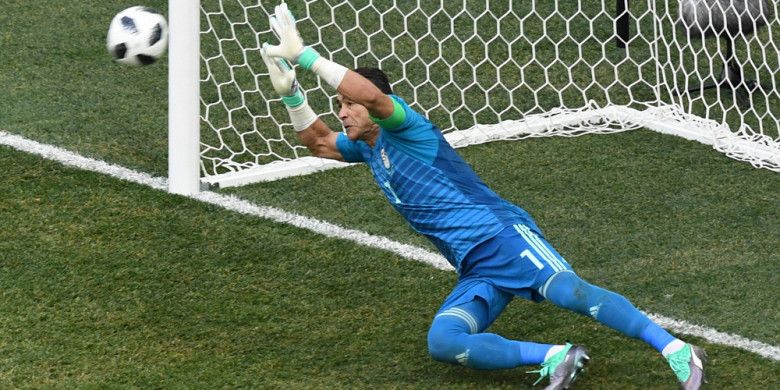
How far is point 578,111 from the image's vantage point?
8.56m

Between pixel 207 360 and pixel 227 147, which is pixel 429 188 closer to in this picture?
pixel 207 360

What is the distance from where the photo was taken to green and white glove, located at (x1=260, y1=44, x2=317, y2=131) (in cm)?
538

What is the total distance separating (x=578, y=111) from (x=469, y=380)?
3679 millimetres

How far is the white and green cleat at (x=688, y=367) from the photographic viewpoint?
483 centimetres

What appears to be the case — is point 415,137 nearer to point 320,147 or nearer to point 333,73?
point 333,73

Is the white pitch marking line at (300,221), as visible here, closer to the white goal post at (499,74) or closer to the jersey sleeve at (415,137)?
the white goal post at (499,74)

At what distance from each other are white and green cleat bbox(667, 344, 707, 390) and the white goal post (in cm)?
309

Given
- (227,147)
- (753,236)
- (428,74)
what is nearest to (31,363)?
(227,147)

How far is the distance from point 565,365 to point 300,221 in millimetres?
2281

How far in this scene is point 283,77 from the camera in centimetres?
545

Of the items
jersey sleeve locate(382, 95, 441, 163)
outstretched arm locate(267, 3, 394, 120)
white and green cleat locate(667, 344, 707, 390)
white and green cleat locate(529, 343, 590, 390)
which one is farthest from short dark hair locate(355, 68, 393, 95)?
white and green cleat locate(667, 344, 707, 390)

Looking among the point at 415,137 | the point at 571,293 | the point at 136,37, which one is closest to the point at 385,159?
the point at 415,137

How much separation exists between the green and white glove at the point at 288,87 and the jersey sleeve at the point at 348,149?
0.50 ft

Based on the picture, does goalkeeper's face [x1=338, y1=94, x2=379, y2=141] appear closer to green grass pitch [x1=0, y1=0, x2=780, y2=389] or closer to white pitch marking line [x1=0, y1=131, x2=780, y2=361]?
green grass pitch [x1=0, y1=0, x2=780, y2=389]
